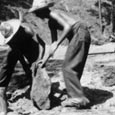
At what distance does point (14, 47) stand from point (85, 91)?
3.82ft

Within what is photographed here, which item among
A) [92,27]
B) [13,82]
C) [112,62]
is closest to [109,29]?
[92,27]

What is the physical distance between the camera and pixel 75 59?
4.78m

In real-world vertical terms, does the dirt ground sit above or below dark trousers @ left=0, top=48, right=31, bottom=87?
below

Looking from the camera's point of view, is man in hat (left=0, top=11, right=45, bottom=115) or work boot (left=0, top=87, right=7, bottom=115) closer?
work boot (left=0, top=87, right=7, bottom=115)

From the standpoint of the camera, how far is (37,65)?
5.13m

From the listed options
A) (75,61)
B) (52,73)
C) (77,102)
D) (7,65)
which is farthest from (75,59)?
(52,73)

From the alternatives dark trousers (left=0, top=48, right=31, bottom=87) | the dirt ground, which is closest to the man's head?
dark trousers (left=0, top=48, right=31, bottom=87)

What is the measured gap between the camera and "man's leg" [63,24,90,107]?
4766 mm

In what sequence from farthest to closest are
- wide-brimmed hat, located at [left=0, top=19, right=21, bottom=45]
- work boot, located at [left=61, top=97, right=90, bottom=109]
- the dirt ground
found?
wide-brimmed hat, located at [left=0, top=19, right=21, bottom=45] → the dirt ground → work boot, located at [left=61, top=97, right=90, bottom=109]

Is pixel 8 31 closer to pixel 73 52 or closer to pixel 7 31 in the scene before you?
pixel 7 31

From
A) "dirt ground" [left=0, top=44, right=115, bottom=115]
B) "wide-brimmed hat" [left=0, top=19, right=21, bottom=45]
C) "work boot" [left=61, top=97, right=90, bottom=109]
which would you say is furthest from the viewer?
"wide-brimmed hat" [left=0, top=19, right=21, bottom=45]

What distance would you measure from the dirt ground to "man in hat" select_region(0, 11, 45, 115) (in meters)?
0.38

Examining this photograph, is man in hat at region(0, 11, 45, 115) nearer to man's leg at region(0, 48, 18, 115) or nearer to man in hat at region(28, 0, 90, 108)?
man's leg at region(0, 48, 18, 115)

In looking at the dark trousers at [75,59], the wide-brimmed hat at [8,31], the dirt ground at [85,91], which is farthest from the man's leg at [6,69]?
the dark trousers at [75,59]
